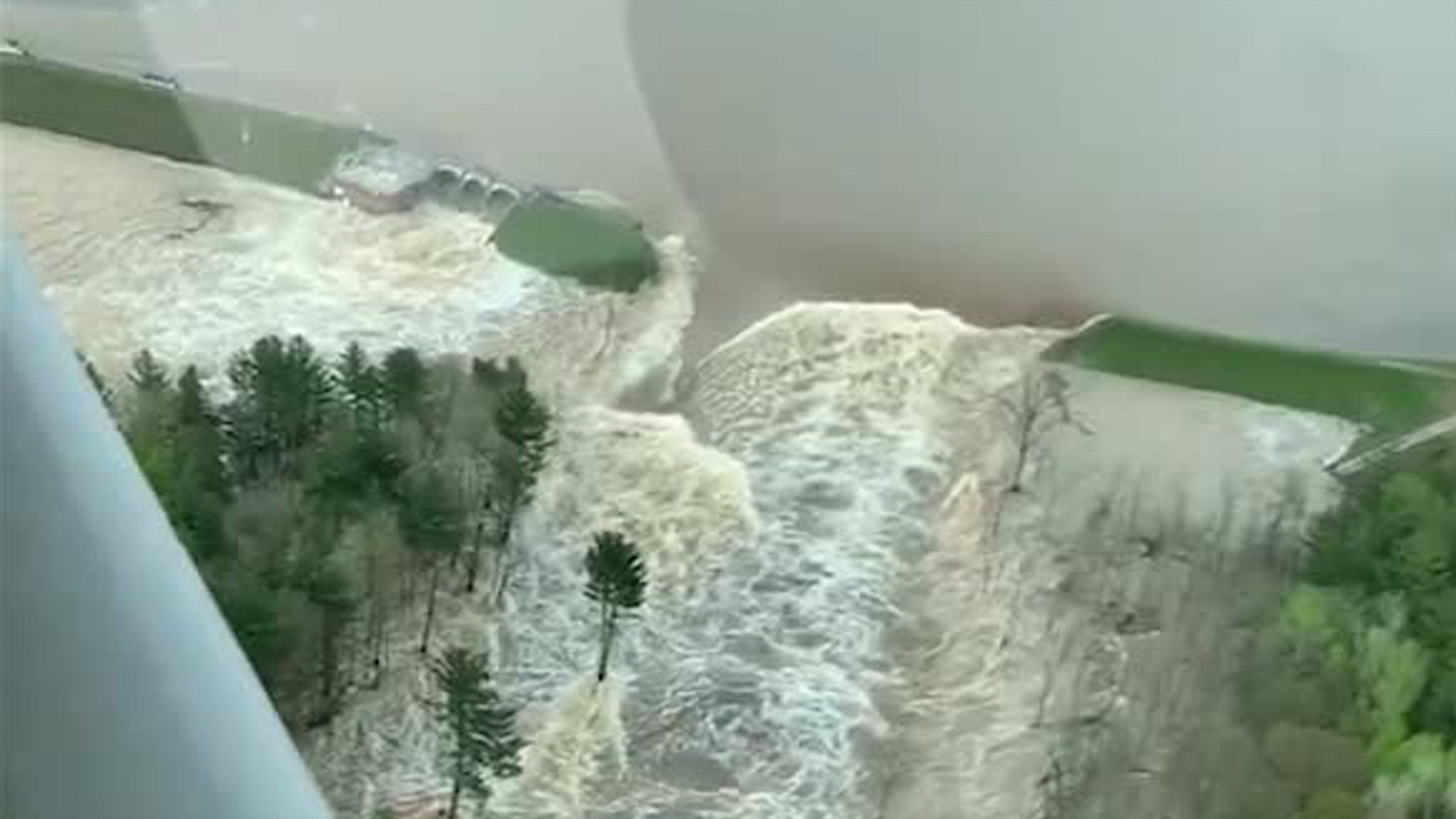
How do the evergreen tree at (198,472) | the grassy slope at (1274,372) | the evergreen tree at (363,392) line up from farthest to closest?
the grassy slope at (1274,372)
the evergreen tree at (363,392)
the evergreen tree at (198,472)

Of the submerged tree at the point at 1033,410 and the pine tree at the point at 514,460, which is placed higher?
the submerged tree at the point at 1033,410

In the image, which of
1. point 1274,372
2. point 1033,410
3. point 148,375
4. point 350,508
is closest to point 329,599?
point 350,508

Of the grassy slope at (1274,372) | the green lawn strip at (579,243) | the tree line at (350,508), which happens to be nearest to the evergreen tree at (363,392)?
the tree line at (350,508)

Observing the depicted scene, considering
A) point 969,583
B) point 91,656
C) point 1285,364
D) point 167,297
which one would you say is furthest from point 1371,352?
point 91,656

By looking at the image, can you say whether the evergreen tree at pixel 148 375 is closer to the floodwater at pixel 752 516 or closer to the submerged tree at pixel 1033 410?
the floodwater at pixel 752 516

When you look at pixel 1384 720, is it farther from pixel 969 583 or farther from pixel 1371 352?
pixel 1371 352

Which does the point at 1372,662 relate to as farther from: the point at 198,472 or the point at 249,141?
the point at 249,141
